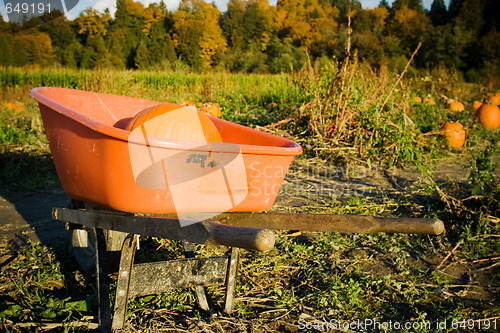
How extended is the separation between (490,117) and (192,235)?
737cm

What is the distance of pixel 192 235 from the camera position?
1.18m

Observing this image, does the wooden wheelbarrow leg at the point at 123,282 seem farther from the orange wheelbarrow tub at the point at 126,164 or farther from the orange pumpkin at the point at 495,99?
the orange pumpkin at the point at 495,99

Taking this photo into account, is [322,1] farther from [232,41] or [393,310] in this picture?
[393,310]

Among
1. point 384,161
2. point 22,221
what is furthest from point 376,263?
point 22,221

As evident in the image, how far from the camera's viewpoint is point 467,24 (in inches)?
1495

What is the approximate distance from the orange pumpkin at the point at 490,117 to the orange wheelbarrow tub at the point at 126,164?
6.52 meters

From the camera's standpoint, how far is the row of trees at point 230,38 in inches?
1289

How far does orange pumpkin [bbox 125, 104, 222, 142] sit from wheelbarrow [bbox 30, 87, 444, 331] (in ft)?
0.97

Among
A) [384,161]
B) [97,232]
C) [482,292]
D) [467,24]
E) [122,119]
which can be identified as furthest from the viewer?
[467,24]

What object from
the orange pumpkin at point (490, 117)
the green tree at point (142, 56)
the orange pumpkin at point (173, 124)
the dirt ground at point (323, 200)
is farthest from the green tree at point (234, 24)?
the orange pumpkin at point (173, 124)

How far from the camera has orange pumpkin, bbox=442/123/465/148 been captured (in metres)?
5.51

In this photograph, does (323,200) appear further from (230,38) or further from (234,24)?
(234,24)

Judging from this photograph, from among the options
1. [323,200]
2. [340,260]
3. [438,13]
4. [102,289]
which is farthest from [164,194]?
[438,13]

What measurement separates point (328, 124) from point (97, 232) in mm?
3738
